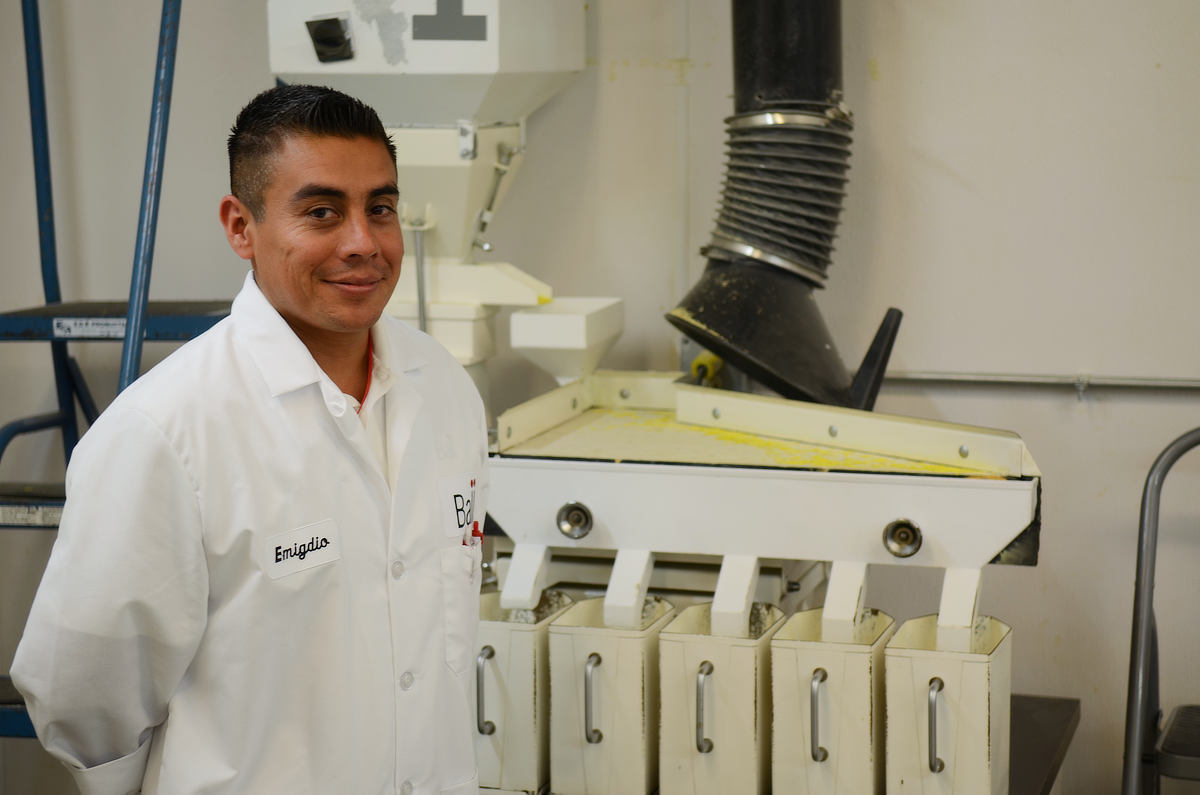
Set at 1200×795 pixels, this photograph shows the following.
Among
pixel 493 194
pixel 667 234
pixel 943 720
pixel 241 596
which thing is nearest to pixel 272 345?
pixel 241 596

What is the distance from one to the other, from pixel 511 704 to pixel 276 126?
85 centimetres

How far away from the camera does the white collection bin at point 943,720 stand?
4.76 ft

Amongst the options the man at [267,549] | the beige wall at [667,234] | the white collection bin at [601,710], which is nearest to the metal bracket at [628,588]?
the white collection bin at [601,710]

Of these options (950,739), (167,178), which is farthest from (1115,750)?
(167,178)

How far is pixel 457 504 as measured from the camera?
120cm

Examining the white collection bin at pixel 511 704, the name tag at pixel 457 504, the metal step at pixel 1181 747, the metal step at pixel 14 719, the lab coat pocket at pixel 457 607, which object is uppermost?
the name tag at pixel 457 504

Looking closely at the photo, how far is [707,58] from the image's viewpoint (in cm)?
237

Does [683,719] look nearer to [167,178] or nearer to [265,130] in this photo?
[265,130]

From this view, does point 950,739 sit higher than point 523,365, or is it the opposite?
point 523,365

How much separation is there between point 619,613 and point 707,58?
1229mm

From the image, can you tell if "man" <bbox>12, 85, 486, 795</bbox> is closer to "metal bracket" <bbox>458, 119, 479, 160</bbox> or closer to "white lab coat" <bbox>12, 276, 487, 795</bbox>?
"white lab coat" <bbox>12, 276, 487, 795</bbox>

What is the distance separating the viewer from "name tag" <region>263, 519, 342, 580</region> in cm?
102

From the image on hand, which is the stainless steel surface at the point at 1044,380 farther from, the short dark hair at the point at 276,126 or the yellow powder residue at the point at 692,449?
the short dark hair at the point at 276,126

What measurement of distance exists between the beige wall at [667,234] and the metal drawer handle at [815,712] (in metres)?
0.93
